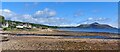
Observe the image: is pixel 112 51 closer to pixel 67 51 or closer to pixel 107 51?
pixel 107 51

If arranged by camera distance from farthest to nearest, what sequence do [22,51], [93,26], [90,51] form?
[93,26] < [90,51] < [22,51]

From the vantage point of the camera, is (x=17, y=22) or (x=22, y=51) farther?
(x=17, y=22)

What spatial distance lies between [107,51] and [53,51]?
226 inches

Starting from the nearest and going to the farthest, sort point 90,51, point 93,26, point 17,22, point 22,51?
point 22,51 < point 90,51 < point 17,22 < point 93,26

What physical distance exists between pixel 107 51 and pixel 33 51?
754cm

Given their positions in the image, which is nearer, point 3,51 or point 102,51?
point 3,51

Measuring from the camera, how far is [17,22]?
124 meters

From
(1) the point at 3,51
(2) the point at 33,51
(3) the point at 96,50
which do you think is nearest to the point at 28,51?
(2) the point at 33,51

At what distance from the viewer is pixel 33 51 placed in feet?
90.8

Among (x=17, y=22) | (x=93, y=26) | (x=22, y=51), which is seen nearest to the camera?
(x=22, y=51)

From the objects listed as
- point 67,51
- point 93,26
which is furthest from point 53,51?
point 93,26

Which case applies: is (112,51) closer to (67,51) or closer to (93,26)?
(67,51)

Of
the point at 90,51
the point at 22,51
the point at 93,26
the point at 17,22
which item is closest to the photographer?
the point at 22,51

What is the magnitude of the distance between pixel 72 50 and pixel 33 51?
4.29 m
